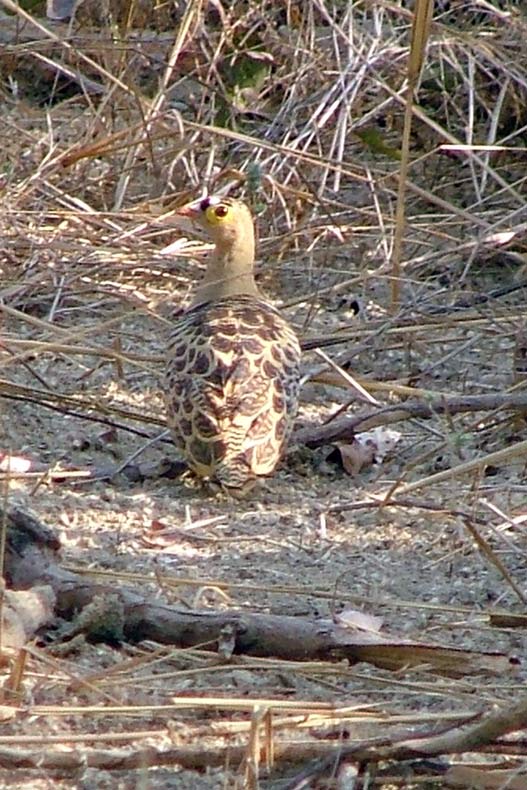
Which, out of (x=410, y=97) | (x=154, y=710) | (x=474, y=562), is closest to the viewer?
(x=154, y=710)

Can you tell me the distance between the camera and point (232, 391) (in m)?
4.59

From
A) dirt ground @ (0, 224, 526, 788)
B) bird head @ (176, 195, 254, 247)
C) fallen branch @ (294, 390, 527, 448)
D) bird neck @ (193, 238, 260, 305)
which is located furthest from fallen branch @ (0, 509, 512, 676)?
bird head @ (176, 195, 254, 247)

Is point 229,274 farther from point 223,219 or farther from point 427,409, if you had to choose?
point 427,409

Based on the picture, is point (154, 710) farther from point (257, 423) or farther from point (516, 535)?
point (257, 423)

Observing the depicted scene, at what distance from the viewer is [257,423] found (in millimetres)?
4520

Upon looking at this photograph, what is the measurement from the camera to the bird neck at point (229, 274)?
16.8ft

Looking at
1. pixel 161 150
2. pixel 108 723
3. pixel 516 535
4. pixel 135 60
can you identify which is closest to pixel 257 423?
pixel 516 535

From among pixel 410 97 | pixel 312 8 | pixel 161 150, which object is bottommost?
pixel 161 150

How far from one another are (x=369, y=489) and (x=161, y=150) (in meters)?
2.37

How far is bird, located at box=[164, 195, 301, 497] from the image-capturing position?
4.50 m

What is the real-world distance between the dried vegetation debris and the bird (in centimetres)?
11

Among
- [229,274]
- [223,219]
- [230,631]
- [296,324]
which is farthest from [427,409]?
[296,324]

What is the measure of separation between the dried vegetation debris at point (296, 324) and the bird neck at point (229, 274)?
25cm

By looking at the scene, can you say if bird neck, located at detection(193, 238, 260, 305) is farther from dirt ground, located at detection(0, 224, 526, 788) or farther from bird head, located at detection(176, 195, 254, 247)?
dirt ground, located at detection(0, 224, 526, 788)
